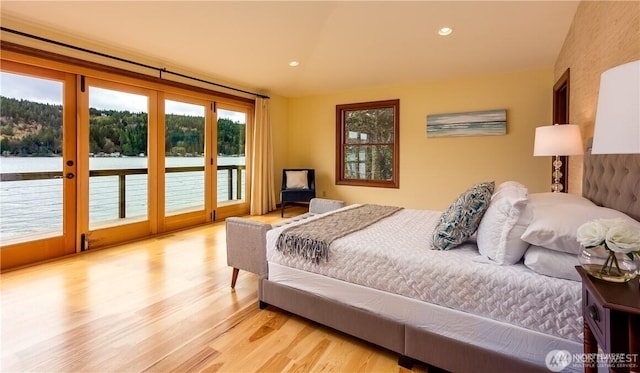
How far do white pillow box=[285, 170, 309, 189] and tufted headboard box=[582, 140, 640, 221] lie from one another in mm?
4376

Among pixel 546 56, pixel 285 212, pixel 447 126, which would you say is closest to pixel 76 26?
pixel 285 212

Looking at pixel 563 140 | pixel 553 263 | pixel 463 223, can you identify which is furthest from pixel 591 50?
pixel 553 263

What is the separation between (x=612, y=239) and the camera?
0.99 metres

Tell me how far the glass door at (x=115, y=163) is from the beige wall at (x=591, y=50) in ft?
15.4

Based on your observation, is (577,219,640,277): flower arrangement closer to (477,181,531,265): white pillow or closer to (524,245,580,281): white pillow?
(524,245,580,281): white pillow

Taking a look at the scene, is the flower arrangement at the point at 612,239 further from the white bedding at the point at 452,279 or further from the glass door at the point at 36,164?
the glass door at the point at 36,164

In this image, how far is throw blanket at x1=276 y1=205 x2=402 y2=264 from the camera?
1988 mm

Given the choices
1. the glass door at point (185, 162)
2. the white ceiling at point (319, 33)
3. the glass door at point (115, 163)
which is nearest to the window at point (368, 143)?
the white ceiling at point (319, 33)

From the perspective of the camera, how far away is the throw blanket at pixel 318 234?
1988mm

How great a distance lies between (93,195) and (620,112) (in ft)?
14.9

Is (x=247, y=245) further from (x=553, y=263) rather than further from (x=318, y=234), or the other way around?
(x=553, y=263)

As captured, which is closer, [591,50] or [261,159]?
[591,50]

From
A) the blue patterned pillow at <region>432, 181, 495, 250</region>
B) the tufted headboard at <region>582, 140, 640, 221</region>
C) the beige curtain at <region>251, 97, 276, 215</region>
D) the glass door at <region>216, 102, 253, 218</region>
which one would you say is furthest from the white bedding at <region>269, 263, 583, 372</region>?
the beige curtain at <region>251, 97, 276, 215</region>

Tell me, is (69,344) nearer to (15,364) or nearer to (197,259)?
(15,364)
